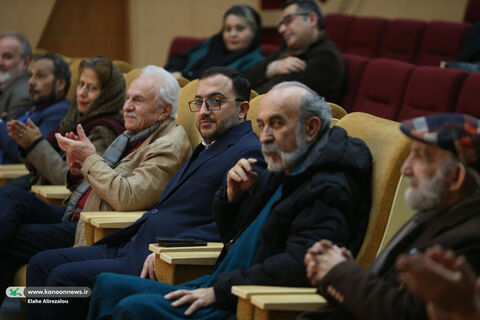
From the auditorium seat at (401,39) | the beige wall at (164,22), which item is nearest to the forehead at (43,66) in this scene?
the auditorium seat at (401,39)

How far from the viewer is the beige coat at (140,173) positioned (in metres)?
2.66

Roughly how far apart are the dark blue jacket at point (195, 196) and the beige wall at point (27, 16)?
4788 millimetres

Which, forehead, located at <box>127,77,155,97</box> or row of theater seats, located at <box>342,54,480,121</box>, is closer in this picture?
forehead, located at <box>127,77,155,97</box>

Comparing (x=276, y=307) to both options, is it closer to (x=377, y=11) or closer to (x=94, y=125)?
(x=94, y=125)

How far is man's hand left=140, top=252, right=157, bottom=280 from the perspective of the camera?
2.32m

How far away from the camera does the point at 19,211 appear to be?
2.89 metres

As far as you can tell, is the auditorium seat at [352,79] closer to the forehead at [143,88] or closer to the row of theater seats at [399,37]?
the forehead at [143,88]

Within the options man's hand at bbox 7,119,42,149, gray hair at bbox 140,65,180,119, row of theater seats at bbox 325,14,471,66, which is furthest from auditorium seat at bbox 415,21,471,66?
man's hand at bbox 7,119,42,149

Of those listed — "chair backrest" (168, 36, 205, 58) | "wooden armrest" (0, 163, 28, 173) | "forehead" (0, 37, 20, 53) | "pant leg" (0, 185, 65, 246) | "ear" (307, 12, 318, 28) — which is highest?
"ear" (307, 12, 318, 28)

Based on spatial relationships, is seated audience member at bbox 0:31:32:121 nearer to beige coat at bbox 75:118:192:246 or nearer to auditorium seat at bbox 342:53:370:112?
beige coat at bbox 75:118:192:246

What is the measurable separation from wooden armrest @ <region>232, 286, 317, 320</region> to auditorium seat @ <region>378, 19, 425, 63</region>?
3925 mm

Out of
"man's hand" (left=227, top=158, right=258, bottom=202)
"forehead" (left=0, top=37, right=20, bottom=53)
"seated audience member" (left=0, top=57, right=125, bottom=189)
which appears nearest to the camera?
"man's hand" (left=227, top=158, right=258, bottom=202)

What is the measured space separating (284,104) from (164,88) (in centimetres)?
97

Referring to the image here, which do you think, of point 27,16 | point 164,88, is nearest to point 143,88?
point 164,88
